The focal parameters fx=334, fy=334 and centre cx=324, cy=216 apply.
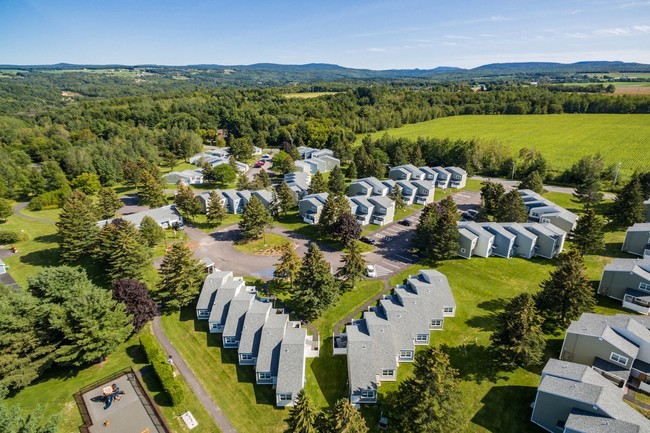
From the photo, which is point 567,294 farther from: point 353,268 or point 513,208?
point 513,208

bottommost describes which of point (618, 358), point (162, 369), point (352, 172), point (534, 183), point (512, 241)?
point (162, 369)

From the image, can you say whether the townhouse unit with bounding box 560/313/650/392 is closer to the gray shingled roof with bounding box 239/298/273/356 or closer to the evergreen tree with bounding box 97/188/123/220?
the gray shingled roof with bounding box 239/298/273/356

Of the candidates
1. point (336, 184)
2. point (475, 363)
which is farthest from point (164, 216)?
point (475, 363)

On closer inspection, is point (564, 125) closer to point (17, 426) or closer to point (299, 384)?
point (299, 384)

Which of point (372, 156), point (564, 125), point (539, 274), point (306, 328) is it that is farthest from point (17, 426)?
point (564, 125)

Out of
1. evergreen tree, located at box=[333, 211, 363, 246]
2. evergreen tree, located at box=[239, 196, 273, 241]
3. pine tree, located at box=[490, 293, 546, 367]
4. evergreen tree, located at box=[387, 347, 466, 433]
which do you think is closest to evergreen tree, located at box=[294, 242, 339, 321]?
evergreen tree, located at box=[333, 211, 363, 246]

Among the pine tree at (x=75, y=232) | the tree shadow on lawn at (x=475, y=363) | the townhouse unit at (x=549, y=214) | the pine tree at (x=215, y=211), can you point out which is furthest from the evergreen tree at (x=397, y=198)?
the pine tree at (x=75, y=232)

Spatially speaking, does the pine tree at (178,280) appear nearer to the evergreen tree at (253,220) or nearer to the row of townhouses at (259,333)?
the row of townhouses at (259,333)
